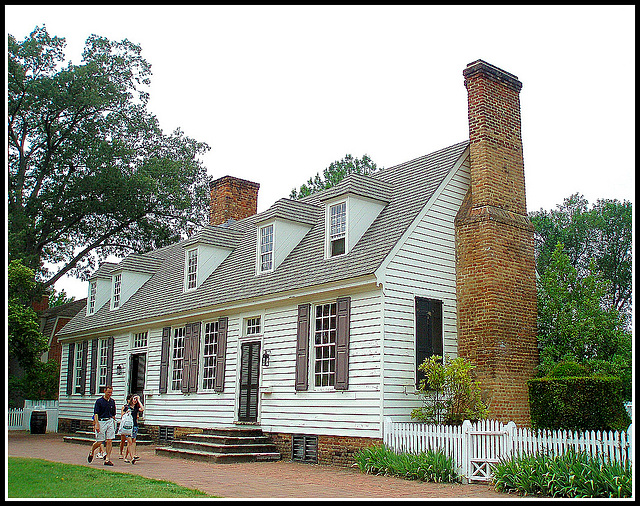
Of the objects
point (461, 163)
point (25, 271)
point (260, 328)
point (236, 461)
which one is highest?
point (461, 163)

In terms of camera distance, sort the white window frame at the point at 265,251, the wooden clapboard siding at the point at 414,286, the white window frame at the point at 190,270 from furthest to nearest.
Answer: the white window frame at the point at 190,270
the white window frame at the point at 265,251
the wooden clapboard siding at the point at 414,286

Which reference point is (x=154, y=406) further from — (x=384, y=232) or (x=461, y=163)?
(x=461, y=163)

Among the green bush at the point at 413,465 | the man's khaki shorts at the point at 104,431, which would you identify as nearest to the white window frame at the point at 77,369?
the man's khaki shorts at the point at 104,431

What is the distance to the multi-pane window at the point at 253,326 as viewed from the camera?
1756 centimetres

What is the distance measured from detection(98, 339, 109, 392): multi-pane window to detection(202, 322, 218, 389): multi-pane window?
6.34 m

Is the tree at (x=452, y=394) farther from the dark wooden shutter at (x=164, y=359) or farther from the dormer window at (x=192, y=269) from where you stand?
the dormer window at (x=192, y=269)

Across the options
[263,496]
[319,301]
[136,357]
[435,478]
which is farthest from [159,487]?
[136,357]

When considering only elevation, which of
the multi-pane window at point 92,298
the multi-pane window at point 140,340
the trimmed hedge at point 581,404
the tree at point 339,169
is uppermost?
the tree at point 339,169

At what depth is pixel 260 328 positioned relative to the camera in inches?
684

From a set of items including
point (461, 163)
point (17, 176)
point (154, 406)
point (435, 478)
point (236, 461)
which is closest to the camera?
point (435, 478)

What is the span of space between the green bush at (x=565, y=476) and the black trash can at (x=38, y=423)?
66.6ft

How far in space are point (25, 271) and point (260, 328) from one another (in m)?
9.51

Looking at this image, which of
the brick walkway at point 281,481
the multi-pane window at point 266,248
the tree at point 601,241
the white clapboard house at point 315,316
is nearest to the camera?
the brick walkway at point 281,481

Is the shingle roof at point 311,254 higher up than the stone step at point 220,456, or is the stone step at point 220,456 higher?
the shingle roof at point 311,254
